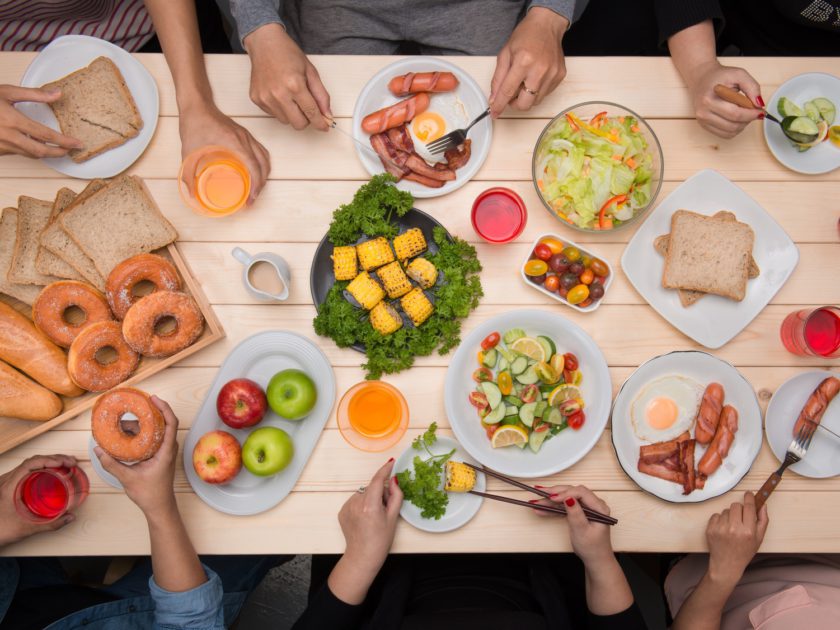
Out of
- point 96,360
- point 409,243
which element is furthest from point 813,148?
point 96,360

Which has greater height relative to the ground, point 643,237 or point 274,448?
point 643,237

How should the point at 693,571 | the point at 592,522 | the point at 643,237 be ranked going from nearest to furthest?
the point at 592,522
the point at 643,237
the point at 693,571

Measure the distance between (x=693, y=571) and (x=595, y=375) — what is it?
35.4 inches

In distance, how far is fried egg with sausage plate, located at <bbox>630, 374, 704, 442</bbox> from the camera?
1.82 meters

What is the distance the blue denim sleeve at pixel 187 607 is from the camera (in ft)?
5.72

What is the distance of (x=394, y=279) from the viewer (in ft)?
5.79

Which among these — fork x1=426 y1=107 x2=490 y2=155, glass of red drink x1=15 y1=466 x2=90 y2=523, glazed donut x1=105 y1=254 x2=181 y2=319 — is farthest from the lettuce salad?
glass of red drink x1=15 y1=466 x2=90 y2=523

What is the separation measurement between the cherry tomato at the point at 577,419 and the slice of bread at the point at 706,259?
492mm

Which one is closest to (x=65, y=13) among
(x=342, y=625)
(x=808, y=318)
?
(x=342, y=625)

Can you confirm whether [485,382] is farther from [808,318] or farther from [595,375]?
[808,318]

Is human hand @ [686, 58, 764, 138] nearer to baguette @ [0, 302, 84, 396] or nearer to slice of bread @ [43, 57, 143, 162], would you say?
slice of bread @ [43, 57, 143, 162]

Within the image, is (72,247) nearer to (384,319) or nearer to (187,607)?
(384,319)

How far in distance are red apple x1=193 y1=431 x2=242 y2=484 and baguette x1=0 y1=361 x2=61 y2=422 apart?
472 mm

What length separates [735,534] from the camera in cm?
170
